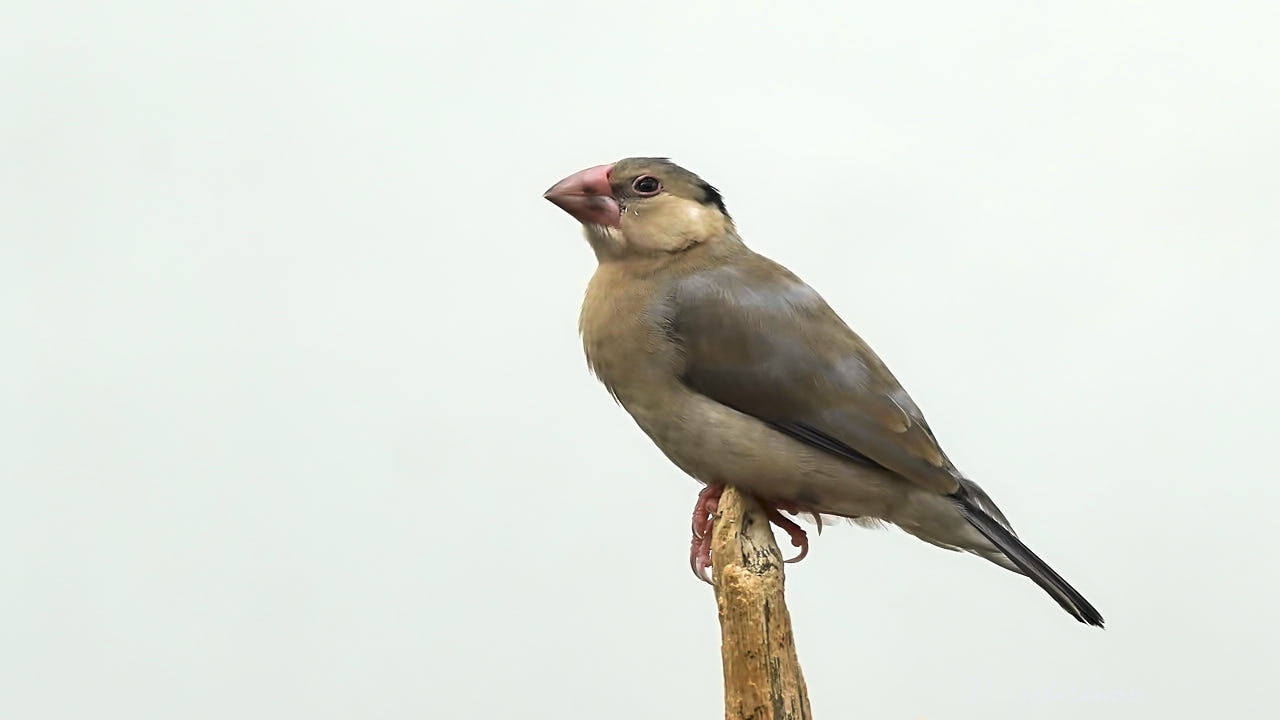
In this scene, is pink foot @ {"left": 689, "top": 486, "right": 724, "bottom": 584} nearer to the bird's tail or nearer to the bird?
the bird

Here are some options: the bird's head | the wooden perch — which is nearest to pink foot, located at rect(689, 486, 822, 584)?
the wooden perch

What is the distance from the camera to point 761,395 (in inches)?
145

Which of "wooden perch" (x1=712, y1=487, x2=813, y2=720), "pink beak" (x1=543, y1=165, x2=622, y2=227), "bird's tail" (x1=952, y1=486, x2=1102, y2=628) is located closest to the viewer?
"wooden perch" (x1=712, y1=487, x2=813, y2=720)

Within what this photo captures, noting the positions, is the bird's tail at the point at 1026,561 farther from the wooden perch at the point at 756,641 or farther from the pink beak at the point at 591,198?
the pink beak at the point at 591,198

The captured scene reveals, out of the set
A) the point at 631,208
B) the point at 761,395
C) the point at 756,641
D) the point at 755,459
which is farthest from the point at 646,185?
the point at 756,641

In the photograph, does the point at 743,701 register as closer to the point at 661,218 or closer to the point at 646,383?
the point at 646,383

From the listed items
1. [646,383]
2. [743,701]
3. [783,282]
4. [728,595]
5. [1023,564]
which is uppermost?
[783,282]

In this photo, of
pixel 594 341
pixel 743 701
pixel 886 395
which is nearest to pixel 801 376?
pixel 886 395

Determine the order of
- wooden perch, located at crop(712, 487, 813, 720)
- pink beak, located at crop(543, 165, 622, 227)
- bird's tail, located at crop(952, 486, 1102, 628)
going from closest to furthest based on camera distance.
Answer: wooden perch, located at crop(712, 487, 813, 720) → bird's tail, located at crop(952, 486, 1102, 628) → pink beak, located at crop(543, 165, 622, 227)

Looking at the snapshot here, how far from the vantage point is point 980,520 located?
12.3 feet

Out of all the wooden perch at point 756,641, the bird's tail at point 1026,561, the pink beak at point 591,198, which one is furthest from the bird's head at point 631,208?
the bird's tail at point 1026,561

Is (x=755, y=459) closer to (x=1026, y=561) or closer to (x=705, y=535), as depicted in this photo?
(x=705, y=535)

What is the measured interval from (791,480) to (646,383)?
1.52ft

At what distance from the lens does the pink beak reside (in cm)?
391
